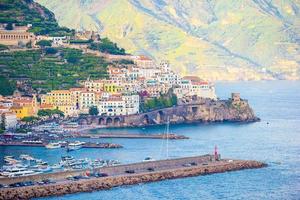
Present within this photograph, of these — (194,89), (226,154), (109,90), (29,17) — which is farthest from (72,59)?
(226,154)

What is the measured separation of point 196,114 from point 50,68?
1108cm

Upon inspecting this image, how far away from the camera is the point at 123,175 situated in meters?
72.1

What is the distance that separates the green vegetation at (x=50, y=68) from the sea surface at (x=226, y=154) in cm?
Result: 1010

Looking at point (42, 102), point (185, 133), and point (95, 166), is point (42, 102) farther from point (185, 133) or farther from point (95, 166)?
point (95, 166)

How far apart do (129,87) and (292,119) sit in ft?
38.7

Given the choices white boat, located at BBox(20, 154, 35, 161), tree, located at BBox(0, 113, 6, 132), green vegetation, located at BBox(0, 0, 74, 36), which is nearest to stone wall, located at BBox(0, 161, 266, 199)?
white boat, located at BBox(20, 154, 35, 161)

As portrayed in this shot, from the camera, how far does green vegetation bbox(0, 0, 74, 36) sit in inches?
4754

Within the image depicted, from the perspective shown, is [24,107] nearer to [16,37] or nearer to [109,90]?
[109,90]

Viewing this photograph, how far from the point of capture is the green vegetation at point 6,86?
106875 millimetres

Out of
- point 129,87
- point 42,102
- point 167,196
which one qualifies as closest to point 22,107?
point 42,102

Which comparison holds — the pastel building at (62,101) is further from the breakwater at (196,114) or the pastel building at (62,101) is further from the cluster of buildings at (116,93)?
the breakwater at (196,114)

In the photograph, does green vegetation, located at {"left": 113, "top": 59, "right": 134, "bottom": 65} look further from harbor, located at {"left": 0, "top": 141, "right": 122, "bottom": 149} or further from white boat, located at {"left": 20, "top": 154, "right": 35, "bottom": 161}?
white boat, located at {"left": 20, "top": 154, "right": 35, "bottom": 161}

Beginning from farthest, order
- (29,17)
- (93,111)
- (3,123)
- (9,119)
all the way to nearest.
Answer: (29,17) → (93,111) → (9,119) → (3,123)

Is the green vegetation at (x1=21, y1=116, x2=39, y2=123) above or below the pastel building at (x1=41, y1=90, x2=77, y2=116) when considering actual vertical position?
below
